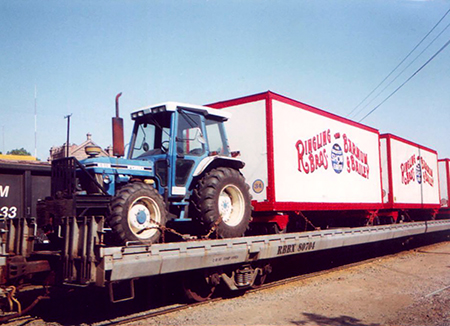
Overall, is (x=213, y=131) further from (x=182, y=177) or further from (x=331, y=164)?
(x=331, y=164)

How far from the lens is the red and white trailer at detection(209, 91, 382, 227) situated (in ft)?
27.4

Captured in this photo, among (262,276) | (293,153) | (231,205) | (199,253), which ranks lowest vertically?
(262,276)

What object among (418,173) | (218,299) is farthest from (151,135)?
(418,173)

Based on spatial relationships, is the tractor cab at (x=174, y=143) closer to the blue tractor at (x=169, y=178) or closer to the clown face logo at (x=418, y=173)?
the blue tractor at (x=169, y=178)

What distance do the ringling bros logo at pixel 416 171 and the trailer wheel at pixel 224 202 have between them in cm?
934

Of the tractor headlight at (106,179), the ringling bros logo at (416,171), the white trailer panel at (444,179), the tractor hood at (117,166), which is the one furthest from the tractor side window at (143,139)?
the white trailer panel at (444,179)

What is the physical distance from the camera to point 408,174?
15.2 metres

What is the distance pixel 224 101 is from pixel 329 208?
367 centimetres

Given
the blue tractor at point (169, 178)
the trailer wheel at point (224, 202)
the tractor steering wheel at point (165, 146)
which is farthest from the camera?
the tractor steering wheel at point (165, 146)

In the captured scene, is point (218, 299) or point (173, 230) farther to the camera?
point (218, 299)

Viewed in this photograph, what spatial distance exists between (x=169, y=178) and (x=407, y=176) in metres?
11.2

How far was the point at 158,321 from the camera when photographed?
6.05 meters

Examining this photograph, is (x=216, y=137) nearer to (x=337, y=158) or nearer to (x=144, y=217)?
(x=144, y=217)

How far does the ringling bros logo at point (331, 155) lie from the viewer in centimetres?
938
